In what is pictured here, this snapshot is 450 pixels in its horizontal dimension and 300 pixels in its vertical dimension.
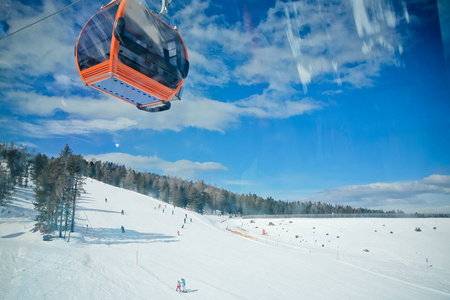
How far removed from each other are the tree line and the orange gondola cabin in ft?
101

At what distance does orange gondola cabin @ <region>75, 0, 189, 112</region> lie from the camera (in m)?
5.18

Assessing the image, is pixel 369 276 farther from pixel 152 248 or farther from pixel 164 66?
pixel 164 66

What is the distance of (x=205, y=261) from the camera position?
23.7 m

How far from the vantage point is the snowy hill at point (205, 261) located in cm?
1448

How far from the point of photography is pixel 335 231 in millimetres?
47750

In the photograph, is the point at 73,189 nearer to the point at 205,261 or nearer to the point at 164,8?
the point at 205,261

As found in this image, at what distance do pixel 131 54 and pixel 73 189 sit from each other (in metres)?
34.6

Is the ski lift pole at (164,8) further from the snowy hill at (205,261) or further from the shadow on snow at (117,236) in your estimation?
the shadow on snow at (117,236)

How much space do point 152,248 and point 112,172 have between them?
9520cm

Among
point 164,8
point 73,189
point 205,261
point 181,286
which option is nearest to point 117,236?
point 73,189

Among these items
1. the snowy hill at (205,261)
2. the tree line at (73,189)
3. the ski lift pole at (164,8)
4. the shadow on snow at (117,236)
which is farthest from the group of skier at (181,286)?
the tree line at (73,189)

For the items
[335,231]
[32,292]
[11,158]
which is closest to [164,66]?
[32,292]

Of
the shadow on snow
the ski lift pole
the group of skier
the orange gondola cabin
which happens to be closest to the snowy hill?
the shadow on snow

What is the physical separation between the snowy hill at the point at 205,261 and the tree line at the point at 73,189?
10.7 ft
